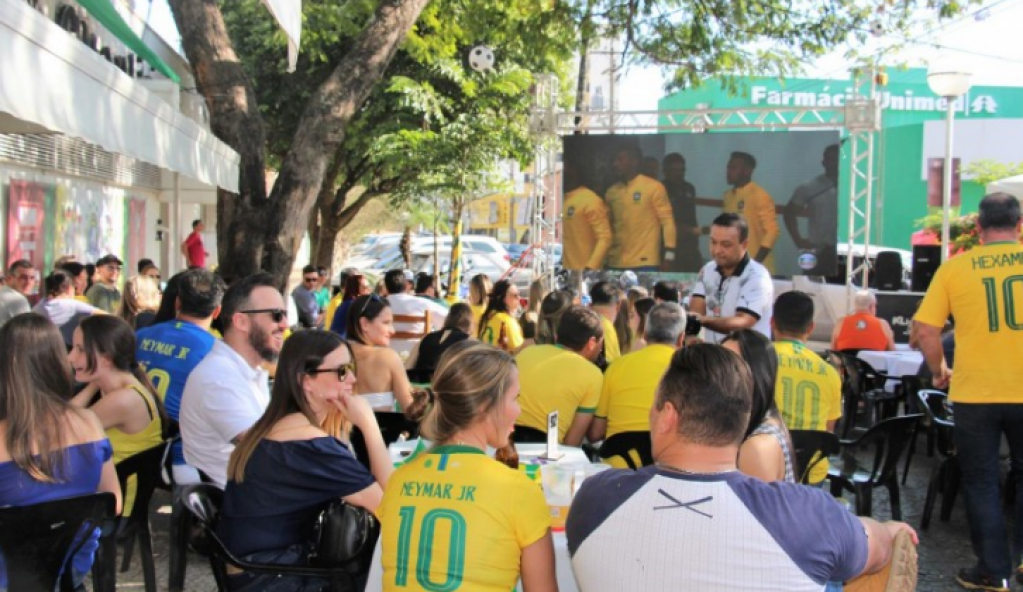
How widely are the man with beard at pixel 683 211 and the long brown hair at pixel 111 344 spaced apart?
33.2 ft

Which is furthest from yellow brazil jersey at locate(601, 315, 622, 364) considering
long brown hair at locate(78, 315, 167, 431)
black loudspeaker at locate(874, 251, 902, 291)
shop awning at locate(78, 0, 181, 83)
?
black loudspeaker at locate(874, 251, 902, 291)

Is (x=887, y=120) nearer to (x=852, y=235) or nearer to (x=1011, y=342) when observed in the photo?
(x=852, y=235)

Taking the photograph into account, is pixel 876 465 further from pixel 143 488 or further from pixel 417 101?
pixel 417 101

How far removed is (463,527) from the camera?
2.18 metres

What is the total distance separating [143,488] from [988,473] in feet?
12.2

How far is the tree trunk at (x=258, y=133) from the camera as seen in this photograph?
23.7ft

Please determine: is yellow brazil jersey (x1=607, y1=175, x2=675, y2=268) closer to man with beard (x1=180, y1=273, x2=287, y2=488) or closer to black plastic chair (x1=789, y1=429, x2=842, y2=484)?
black plastic chair (x1=789, y1=429, x2=842, y2=484)

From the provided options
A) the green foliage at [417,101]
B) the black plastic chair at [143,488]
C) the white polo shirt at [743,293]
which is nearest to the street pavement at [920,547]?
the black plastic chair at [143,488]

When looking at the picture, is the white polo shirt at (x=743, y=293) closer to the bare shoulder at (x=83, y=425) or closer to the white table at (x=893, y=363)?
the white table at (x=893, y=363)

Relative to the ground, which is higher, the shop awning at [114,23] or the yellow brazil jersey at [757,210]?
the shop awning at [114,23]

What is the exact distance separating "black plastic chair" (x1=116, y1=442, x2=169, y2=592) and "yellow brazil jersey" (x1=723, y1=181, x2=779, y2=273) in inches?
403

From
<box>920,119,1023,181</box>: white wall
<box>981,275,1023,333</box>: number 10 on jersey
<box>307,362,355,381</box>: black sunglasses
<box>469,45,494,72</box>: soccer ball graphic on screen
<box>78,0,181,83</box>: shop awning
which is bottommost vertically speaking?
<box>307,362,355,381</box>: black sunglasses

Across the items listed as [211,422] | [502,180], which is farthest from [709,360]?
[502,180]

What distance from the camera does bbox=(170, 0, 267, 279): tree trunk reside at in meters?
7.21
